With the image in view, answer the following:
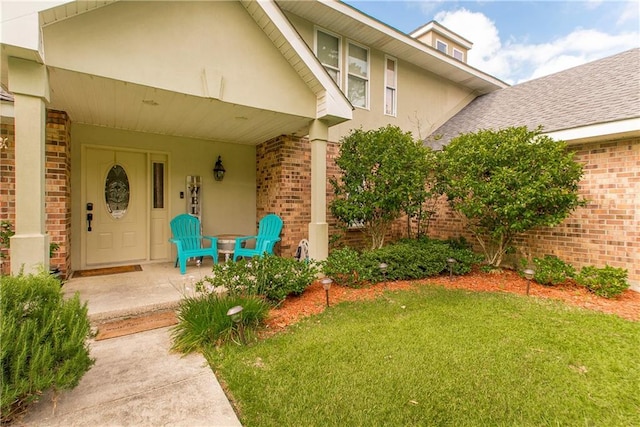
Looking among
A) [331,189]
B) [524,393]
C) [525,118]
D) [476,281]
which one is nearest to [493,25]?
[525,118]

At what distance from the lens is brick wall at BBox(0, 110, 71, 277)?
4457 millimetres

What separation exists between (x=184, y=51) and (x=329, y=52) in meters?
4.14

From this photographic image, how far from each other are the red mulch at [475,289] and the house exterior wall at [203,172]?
9.60 ft

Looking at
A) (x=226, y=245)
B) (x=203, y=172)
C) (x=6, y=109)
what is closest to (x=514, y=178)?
(x=226, y=245)

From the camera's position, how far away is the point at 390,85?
8.16 meters

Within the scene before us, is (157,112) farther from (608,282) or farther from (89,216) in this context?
(608,282)

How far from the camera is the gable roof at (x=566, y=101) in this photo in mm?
5387

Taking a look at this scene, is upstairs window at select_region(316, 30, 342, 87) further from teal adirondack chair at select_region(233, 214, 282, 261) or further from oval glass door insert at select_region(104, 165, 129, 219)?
oval glass door insert at select_region(104, 165, 129, 219)

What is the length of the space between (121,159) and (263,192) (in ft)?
9.10

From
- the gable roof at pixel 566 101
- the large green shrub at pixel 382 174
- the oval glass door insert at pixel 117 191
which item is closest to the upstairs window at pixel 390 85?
the gable roof at pixel 566 101

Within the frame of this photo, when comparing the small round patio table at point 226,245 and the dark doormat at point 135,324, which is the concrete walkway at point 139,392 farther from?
the small round patio table at point 226,245

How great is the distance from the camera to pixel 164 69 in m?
3.72

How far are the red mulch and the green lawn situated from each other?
0.31 meters

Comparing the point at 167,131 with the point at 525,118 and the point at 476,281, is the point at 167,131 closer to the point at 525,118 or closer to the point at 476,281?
the point at 476,281
